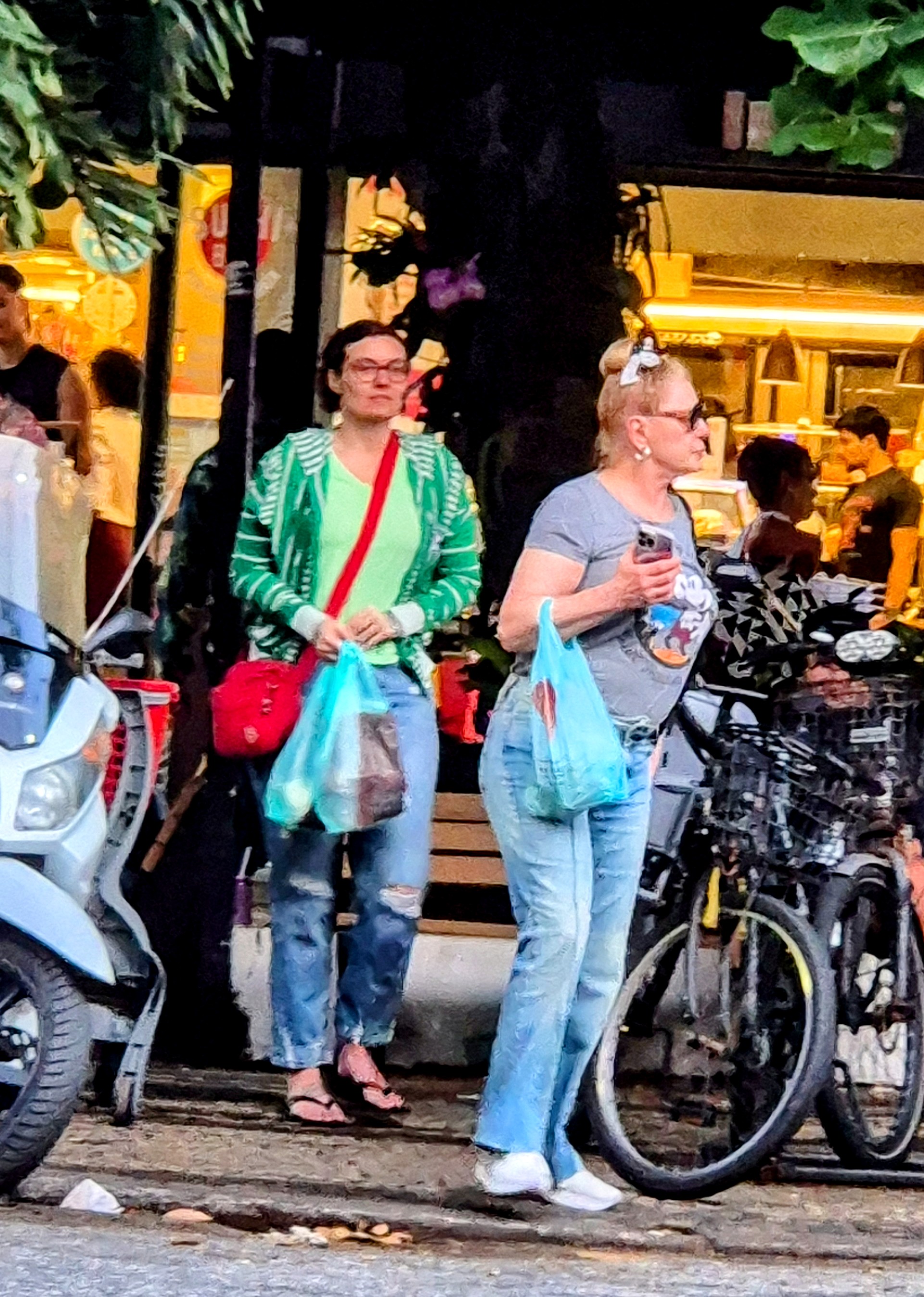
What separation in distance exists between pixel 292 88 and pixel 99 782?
2513 millimetres

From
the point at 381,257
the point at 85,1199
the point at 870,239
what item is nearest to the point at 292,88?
the point at 381,257

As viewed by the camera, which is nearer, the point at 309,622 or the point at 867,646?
the point at 867,646

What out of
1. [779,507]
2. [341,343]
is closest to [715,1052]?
[341,343]

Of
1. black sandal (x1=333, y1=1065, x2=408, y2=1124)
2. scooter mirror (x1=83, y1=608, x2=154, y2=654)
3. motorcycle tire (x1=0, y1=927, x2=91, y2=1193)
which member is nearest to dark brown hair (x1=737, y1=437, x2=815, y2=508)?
black sandal (x1=333, y1=1065, x2=408, y2=1124)

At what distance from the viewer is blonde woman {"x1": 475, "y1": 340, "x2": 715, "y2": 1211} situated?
210 inches

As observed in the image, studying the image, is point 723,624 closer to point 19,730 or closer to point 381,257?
point 381,257

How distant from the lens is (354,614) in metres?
6.18

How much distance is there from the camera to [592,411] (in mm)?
7234

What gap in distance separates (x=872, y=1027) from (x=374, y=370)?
79.9 inches

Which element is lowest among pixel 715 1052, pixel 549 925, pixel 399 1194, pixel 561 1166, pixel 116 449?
pixel 399 1194

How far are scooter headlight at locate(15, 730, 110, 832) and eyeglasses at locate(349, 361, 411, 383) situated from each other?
53.2 inches

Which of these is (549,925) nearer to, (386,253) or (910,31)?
(910,31)

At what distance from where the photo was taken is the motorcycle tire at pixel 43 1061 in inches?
197

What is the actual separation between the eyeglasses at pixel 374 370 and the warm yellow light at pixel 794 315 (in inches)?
58.4
